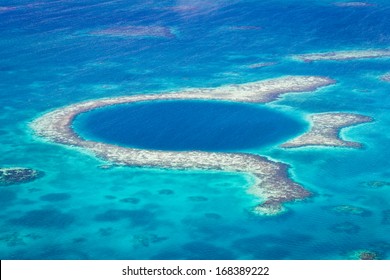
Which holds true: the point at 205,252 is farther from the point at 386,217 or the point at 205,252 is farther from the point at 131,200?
the point at 386,217

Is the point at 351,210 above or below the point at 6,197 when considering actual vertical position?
below

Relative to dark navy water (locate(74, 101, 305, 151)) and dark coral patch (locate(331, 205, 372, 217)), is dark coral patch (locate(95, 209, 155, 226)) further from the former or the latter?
dark coral patch (locate(331, 205, 372, 217))

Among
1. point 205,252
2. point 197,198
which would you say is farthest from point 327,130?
point 205,252

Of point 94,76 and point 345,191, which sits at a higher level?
point 94,76

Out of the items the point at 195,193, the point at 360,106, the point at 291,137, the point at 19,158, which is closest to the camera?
the point at 195,193

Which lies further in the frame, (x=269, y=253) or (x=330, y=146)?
(x=330, y=146)

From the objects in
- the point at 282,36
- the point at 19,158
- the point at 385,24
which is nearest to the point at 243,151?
the point at 19,158

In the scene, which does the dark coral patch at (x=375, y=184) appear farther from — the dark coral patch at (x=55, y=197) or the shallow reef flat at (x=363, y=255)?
the dark coral patch at (x=55, y=197)

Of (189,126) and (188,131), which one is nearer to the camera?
(188,131)

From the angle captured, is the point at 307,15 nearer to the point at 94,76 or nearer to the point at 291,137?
the point at 94,76
